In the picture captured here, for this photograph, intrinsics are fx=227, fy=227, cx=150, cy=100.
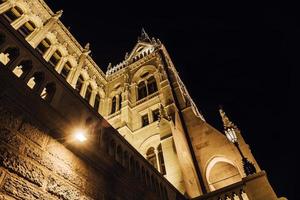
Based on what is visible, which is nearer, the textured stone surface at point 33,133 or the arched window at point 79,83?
the textured stone surface at point 33,133

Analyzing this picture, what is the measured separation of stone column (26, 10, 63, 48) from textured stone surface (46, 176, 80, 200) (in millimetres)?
14037

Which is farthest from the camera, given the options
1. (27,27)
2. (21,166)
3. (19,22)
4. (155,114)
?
(155,114)

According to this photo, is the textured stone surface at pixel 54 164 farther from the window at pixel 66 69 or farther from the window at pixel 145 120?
the window at pixel 66 69

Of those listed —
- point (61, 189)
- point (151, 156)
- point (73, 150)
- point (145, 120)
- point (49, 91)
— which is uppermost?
point (145, 120)

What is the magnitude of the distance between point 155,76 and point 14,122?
63.1ft

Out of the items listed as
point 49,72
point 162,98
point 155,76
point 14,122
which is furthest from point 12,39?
point 155,76

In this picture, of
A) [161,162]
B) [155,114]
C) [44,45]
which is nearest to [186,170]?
[161,162]

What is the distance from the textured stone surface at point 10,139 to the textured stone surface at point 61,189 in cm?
82

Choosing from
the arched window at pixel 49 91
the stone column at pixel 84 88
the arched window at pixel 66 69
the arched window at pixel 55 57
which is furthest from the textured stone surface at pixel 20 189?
the arched window at pixel 55 57

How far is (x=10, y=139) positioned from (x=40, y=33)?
51.6ft

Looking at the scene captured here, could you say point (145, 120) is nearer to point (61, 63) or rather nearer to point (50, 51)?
point (61, 63)

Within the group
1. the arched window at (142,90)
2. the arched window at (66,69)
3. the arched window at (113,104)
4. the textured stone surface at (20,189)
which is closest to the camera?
the textured stone surface at (20,189)

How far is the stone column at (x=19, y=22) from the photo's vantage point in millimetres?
15602

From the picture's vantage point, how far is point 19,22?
16.1 m
